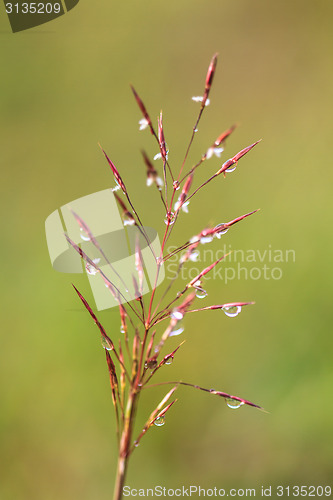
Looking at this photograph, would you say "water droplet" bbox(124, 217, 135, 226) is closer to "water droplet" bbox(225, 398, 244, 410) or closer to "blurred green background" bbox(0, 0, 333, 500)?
"water droplet" bbox(225, 398, 244, 410)

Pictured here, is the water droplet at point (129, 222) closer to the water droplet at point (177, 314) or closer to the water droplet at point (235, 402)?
the water droplet at point (177, 314)

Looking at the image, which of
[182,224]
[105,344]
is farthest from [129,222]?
[182,224]

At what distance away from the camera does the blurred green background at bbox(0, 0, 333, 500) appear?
1.20m

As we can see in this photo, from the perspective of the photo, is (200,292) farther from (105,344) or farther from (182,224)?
(182,224)

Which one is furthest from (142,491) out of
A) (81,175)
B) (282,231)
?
(81,175)

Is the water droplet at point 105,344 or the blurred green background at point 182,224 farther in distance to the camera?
the blurred green background at point 182,224

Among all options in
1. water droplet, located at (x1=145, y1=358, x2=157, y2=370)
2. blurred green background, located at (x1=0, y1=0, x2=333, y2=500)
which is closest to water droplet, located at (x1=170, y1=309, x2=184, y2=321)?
water droplet, located at (x1=145, y1=358, x2=157, y2=370)

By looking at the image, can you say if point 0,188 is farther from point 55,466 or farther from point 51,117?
point 55,466

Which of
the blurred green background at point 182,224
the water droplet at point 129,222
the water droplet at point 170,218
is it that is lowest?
the blurred green background at point 182,224

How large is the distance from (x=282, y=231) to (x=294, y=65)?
0.82 meters

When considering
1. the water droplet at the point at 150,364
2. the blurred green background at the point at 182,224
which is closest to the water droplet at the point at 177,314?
the water droplet at the point at 150,364

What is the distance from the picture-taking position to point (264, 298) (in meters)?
1.40

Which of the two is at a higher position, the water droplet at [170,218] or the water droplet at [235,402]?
the water droplet at [170,218]

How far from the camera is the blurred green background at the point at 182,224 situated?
1.20 metres
